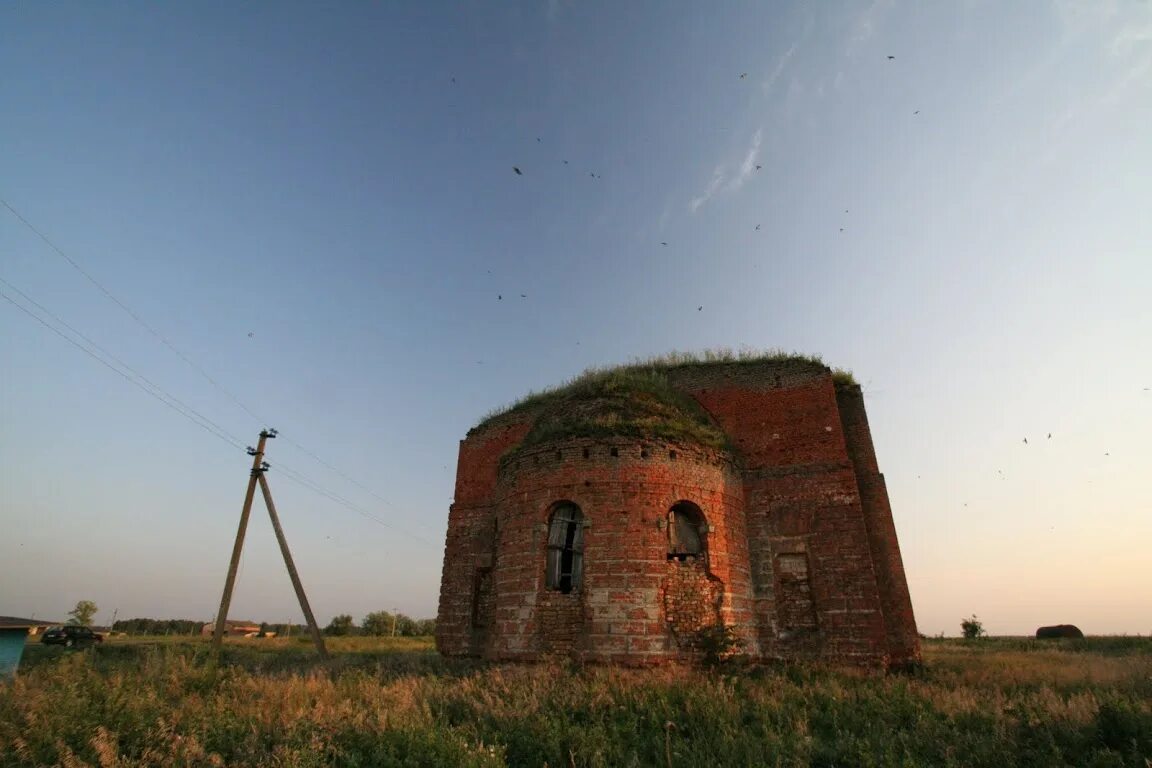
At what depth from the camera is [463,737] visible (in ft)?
22.6

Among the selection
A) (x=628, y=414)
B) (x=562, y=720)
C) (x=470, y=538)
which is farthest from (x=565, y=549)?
(x=470, y=538)

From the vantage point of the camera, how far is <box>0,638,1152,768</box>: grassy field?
6590 mm

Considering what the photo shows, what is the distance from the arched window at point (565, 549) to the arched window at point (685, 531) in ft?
6.54

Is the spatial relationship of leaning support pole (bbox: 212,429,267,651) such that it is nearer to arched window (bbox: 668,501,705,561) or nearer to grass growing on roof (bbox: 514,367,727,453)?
grass growing on roof (bbox: 514,367,727,453)

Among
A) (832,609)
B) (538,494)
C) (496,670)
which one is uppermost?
(538,494)

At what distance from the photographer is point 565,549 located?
504 inches

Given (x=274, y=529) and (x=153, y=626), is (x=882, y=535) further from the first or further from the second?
(x=153, y=626)

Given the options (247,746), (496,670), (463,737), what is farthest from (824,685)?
(247,746)

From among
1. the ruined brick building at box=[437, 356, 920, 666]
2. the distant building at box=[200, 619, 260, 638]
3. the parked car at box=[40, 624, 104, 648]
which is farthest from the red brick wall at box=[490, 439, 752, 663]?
the distant building at box=[200, 619, 260, 638]

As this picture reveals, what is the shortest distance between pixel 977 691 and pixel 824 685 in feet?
8.64

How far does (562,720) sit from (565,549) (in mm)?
4930

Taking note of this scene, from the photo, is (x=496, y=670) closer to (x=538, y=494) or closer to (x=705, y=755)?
(x=538, y=494)

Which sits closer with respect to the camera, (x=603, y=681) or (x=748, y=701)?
(x=748, y=701)

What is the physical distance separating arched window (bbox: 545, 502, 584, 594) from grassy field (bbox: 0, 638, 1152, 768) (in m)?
1.92
